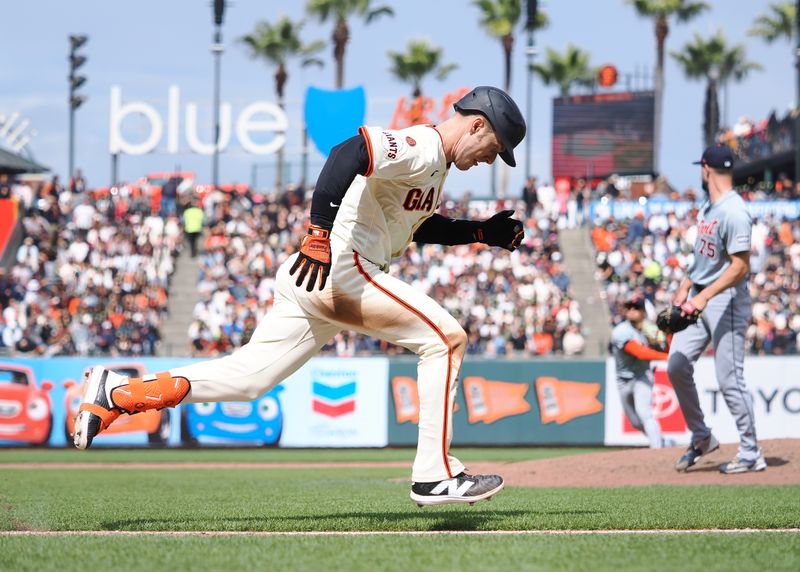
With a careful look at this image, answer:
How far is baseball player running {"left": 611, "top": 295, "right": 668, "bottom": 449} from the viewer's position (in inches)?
486

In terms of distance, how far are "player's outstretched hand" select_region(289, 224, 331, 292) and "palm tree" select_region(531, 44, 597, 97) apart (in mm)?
59437

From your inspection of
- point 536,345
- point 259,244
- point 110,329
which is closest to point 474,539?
point 536,345

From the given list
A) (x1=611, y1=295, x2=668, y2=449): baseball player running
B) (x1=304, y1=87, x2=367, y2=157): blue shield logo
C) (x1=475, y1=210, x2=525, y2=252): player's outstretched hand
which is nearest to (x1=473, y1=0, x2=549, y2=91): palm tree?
(x1=304, y1=87, x2=367, y2=157): blue shield logo

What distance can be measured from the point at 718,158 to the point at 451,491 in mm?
4670

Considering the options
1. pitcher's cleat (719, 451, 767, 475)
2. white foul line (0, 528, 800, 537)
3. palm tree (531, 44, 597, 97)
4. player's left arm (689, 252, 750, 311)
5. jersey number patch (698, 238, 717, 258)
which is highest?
palm tree (531, 44, 597, 97)

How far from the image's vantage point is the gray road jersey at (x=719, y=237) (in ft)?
29.2

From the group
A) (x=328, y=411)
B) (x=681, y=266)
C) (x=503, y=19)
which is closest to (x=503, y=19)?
(x=503, y=19)

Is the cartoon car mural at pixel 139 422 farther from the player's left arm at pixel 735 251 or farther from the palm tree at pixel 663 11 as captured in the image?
the palm tree at pixel 663 11

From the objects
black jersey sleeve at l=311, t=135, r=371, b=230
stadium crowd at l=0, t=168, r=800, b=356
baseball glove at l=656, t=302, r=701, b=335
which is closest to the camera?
black jersey sleeve at l=311, t=135, r=371, b=230

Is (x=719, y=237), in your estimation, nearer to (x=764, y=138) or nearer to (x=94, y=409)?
(x=94, y=409)

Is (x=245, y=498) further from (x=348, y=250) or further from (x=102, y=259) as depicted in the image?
(x=102, y=259)

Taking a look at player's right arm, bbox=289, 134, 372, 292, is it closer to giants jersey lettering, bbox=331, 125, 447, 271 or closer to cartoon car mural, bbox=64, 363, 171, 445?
giants jersey lettering, bbox=331, 125, 447, 271

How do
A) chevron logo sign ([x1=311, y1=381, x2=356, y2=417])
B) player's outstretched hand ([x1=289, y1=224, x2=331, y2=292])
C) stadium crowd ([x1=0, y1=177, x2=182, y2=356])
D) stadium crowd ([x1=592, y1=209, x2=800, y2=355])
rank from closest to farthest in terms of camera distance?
player's outstretched hand ([x1=289, y1=224, x2=331, y2=292]) < chevron logo sign ([x1=311, y1=381, x2=356, y2=417]) < stadium crowd ([x1=592, y1=209, x2=800, y2=355]) < stadium crowd ([x1=0, y1=177, x2=182, y2=356])

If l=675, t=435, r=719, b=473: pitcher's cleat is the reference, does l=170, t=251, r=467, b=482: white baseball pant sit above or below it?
above
